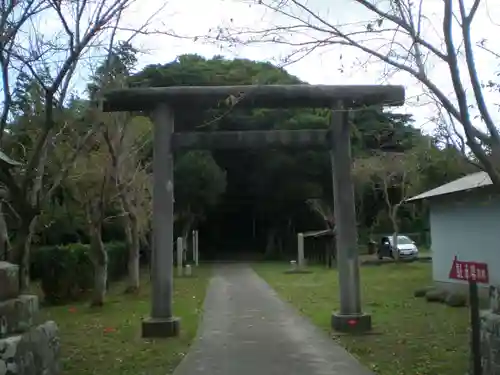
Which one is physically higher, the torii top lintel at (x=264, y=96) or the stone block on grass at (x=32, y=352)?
the torii top lintel at (x=264, y=96)

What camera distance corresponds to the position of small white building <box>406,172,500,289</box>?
53.1 ft

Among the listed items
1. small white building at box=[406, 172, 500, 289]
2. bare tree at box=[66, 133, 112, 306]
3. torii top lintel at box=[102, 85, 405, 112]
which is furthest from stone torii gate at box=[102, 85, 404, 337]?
bare tree at box=[66, 133, 112, 306]

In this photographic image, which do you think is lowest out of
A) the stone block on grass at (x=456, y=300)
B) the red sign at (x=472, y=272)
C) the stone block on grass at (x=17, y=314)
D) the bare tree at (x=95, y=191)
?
the stone block on grass at (x=456, y=300)

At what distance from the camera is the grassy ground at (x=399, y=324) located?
935 centimetres

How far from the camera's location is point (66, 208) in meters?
24.2

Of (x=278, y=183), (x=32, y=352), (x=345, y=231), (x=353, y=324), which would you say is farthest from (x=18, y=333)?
(x=278, y=183)

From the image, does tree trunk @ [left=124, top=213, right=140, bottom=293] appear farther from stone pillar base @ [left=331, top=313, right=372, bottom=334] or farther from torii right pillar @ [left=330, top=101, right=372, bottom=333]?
stone pillar base @ [left=331, top=313, right=372, bottom=334]

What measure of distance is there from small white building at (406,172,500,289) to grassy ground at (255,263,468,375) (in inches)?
56.0

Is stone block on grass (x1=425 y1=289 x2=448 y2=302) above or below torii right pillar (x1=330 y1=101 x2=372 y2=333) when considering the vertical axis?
below

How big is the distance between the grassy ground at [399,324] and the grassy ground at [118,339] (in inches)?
106

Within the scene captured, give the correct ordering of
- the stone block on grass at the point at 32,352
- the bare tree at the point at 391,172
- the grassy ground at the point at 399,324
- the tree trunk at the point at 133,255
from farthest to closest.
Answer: the bare tree at the point at 391,172
the tree trunk at the point at 133,255
the grassy ground at the point at 399,324
the stone block on grass at the point at 32,352

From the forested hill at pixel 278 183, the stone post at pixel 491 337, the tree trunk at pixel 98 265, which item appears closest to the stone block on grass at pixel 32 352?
the stone post at pixel 491 337

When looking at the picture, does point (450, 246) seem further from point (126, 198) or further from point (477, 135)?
point (477, 135)

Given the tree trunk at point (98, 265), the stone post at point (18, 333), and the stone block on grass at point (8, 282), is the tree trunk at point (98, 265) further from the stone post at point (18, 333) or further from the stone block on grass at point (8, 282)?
the stone block on grass at point (8, 282)
